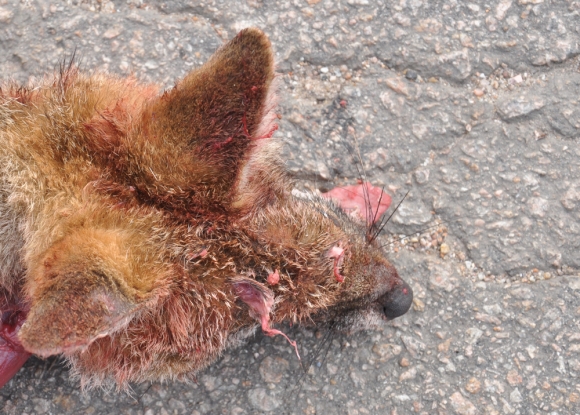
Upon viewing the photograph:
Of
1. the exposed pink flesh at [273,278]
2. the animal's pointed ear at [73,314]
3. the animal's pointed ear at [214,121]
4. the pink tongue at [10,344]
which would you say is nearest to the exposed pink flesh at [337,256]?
the exposed pink flesh at [273,278]

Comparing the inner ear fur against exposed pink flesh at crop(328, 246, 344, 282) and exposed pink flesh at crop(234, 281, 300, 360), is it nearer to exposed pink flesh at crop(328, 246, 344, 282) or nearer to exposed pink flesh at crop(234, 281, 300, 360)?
exposed pink flesh at crop(234, 281, 300, 360)

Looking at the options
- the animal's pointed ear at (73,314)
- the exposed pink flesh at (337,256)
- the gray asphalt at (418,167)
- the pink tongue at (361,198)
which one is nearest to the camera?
the animal's pointed ear at (73,314)

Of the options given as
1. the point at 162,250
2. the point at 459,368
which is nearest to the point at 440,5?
the point at 459,368

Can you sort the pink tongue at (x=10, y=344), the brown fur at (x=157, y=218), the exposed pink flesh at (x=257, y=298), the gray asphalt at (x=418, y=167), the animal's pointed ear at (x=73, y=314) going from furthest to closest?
the gray asphalt at (x=418, y=167)
the pink tongue at (x=10, y=344)
the exposed pink flesh at (x=257, y=298)
the brown fur at (x=157, y=218)
the animal's pointed ear at (x=73, y=314)

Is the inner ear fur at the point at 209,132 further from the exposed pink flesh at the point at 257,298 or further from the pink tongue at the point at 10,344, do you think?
the pink tongue at the point at 10,344

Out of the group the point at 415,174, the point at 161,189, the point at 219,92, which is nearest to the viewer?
the point at 219,92

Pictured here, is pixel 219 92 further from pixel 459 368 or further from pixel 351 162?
pixel 459 368
